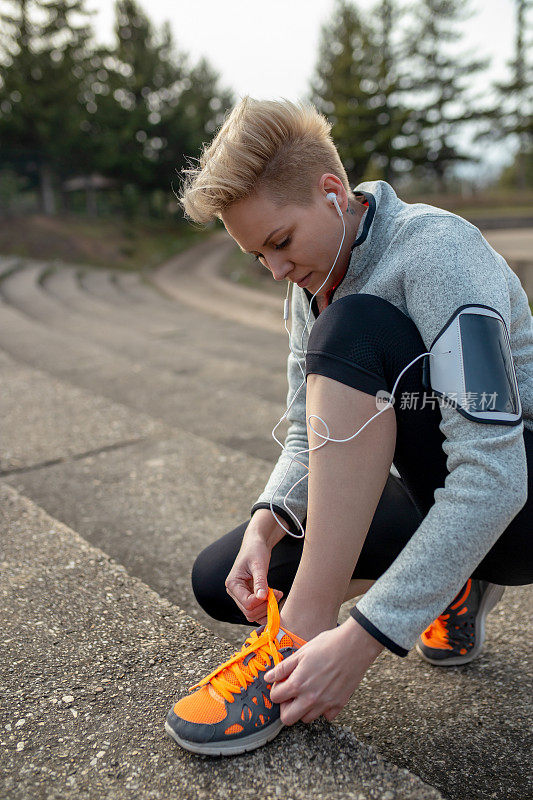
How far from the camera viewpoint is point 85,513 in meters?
2.29

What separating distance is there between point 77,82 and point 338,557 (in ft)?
84.7

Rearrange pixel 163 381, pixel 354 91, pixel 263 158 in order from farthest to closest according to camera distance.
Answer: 1. pixel 354 91
2. pixel 163 381
3. pixel 263 158

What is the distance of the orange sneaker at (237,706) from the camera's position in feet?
3.50

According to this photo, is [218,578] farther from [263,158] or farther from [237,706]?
[263,158]

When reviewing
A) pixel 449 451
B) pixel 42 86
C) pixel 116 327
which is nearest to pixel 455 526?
pixel 449 451

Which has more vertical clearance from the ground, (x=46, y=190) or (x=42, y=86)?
(x=42, y=86)

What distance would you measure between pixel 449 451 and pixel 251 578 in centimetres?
51

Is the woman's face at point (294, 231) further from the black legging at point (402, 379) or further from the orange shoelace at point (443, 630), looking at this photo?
the orange shoelace at point (443, 630)

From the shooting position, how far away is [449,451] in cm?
106

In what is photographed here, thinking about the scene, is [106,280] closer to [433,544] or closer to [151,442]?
[151,442]

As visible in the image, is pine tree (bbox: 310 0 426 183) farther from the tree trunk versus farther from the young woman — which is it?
the young woman

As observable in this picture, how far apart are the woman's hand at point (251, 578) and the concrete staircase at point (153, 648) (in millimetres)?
198

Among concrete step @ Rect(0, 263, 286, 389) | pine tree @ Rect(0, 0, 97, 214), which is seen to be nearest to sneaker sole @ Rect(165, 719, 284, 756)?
concrete step @ Rect(0, 263, 286, 389)

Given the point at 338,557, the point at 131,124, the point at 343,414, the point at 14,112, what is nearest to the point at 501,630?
the point at 338,557
